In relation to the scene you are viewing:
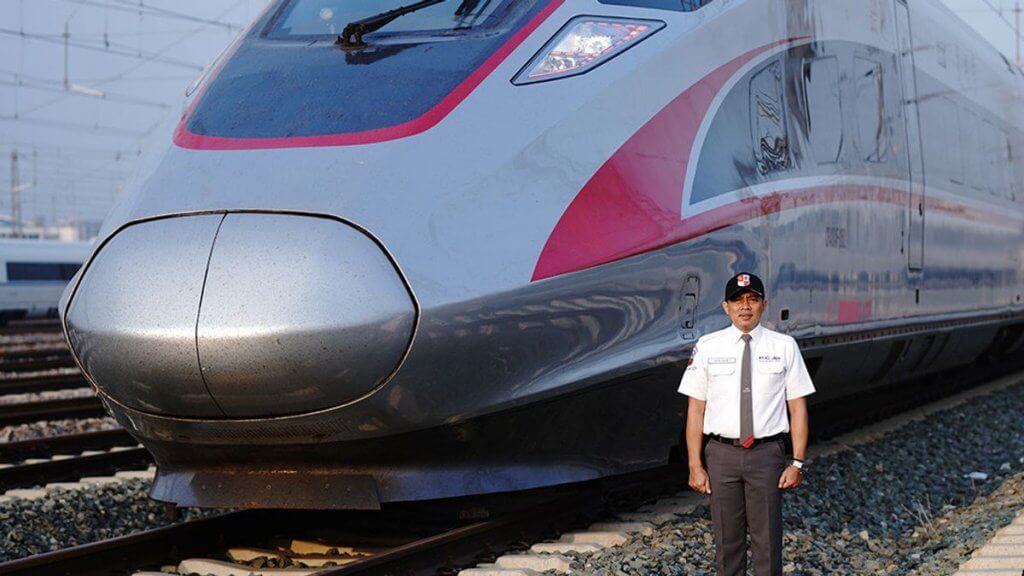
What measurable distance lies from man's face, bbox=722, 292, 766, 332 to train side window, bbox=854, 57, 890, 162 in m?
3.29

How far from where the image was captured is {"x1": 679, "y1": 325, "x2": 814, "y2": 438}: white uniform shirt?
3.68m

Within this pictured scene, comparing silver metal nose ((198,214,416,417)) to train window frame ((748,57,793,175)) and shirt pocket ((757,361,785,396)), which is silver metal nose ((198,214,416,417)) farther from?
train window frame ((748,57,793,175))

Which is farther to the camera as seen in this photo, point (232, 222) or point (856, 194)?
point (856, 194)

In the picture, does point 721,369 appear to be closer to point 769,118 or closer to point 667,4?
point 667,4

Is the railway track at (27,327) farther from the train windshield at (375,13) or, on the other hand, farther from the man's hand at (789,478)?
the man's hand at (789,478)

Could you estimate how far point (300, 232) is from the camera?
3961 millimetres

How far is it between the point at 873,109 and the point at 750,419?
3.81 meters

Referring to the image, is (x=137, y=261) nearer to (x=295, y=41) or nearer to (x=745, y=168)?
(x=295, y=41)

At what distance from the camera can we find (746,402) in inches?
144

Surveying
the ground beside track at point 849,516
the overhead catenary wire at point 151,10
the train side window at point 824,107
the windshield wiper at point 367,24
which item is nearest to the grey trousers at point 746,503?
the ground beside track at point 849,516

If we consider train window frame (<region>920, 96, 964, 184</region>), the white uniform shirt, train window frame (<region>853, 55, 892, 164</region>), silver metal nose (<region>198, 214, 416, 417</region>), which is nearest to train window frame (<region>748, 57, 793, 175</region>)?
train window frame (<region>853, 55, 892, 164</region>)

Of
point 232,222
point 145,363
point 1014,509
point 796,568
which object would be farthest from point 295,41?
point 1014,509

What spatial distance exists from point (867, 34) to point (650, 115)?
279 centimetres

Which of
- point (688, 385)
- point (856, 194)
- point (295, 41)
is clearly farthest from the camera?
point (856, 194)
